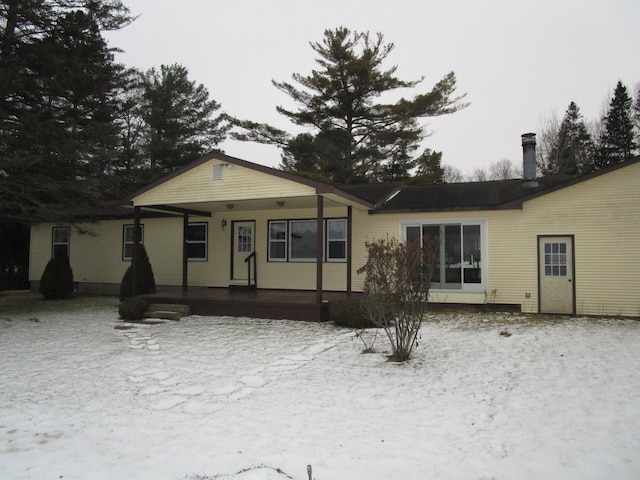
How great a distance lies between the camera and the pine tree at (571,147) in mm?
30984

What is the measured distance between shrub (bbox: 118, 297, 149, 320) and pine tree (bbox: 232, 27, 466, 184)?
14740 mm

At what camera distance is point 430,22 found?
1585cm

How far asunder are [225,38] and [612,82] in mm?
29405

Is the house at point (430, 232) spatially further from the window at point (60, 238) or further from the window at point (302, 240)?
the window at point (60, 238)

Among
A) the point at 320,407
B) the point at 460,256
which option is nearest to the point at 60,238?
the point at 460,256

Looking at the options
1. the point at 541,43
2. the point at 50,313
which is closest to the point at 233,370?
the point at 50,313

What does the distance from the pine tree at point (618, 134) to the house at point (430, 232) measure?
66.3ft

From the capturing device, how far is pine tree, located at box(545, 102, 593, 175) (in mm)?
30984

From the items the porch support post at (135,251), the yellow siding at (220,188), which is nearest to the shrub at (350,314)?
the yellow siding at (220,188)

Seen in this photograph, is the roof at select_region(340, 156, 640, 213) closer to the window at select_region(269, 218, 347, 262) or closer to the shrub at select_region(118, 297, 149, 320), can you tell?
the window at select_region(269, 218, 347, 262)

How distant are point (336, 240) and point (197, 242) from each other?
17.0ft

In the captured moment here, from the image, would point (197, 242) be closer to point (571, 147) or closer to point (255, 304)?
point (255, 304)

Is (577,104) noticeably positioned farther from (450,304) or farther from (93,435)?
(93,435)

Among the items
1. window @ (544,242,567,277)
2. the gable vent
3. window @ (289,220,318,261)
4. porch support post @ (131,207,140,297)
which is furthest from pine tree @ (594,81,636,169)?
porch support post @ (131,207,140,297)
